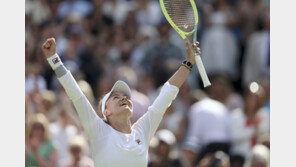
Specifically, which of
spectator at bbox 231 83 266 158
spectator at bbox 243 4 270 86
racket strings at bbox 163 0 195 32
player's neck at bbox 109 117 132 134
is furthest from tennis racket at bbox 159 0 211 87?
spectator at bbox 243 4 270 86

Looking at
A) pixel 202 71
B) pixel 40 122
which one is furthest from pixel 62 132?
pixel 202 71

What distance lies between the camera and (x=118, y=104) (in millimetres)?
5879

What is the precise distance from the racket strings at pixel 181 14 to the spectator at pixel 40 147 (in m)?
3.46

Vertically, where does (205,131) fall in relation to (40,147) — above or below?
above

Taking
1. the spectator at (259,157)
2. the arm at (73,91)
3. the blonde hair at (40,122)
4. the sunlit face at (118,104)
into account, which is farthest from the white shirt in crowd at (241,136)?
the arm at (73,91)

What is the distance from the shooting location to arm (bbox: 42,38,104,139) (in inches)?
219

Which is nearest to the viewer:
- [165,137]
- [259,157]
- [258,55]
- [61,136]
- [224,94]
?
[259,157]

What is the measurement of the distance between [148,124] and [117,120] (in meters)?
0.31

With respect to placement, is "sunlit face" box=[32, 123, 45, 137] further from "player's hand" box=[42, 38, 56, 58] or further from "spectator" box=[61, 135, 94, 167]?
"player's hand" box=[42, 38, 56, 58]

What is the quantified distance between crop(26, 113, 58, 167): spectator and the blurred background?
13 mm

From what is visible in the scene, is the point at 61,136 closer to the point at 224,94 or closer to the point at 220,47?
the point at 224,94

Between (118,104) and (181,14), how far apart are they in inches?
43.3

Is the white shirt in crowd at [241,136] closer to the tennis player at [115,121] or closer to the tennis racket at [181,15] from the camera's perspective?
the tennis racket at [181,15]

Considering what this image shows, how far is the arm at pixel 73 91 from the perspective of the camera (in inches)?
219
